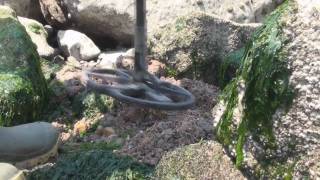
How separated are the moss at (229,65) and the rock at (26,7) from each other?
3.03 meters

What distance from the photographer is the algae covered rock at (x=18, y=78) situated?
169 inches

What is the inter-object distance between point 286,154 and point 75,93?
2738 mm

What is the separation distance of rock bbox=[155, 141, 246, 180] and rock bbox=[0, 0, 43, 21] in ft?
14.9

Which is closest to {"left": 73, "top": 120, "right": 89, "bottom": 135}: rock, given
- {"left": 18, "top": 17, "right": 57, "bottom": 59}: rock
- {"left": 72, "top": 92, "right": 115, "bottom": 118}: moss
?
{"left": 72, "top": 92, "right": 115, "bottom": 118}: moss

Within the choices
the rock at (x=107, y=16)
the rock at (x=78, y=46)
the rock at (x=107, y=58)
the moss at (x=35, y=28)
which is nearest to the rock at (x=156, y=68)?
the rock at (x=107, y=58)

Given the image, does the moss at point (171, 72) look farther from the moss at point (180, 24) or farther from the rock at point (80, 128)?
the rock at point (80, 128)

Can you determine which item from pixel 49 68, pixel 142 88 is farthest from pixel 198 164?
pixel 49 68

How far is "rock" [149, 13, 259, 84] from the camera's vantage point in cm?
520

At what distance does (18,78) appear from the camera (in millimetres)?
4496

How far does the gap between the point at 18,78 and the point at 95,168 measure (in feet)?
5.66

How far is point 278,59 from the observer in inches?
98.7

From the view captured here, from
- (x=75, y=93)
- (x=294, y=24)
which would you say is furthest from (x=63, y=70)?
(x=294, y=24)

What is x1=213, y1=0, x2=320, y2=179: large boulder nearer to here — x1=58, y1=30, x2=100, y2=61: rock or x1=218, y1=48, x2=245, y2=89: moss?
x1=218, y1=48, x2=245, y2=89: moss

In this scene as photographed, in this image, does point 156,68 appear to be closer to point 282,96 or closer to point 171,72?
point 171,72
